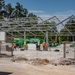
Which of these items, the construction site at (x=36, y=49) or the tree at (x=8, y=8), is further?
the tree at (x=8, y=8)

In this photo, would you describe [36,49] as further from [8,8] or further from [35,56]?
[8,8]

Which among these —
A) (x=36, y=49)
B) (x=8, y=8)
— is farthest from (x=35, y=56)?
(x=8, y=8)

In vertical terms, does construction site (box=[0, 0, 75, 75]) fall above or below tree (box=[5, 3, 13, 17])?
below

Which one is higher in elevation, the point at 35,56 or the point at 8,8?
the point at 8,8

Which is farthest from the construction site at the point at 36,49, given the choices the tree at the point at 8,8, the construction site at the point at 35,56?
the tree at the point at 8,8

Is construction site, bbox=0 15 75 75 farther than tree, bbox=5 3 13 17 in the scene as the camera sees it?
No

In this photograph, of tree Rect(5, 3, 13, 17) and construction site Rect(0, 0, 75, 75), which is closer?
construction site Rect(0, 0, 75, 75)

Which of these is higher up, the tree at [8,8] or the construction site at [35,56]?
the tree at [8,8]

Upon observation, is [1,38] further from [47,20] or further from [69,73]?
[69,73]

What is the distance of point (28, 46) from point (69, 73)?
27.9m

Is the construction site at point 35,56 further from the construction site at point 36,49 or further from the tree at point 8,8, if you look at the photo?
the tree at point 8,8

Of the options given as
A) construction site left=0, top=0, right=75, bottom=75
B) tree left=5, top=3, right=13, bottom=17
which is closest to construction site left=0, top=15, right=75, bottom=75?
construction site left=0, top=0, right=75, bottom=75

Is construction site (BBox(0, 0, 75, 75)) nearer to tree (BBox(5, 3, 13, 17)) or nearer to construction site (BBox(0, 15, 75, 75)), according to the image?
construction site (BBox(0, 15, 75, 75))

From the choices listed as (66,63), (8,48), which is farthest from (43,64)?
(8,48)
